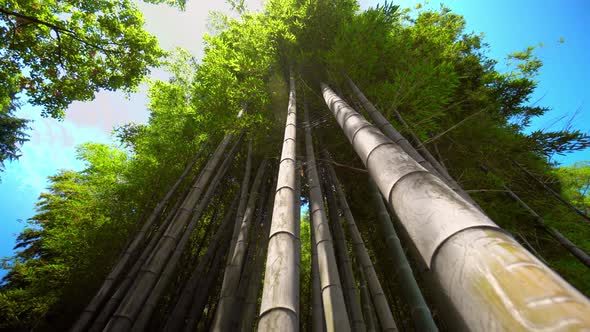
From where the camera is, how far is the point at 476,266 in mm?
531

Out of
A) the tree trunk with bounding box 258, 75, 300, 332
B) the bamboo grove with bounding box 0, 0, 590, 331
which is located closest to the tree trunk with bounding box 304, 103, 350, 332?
the bamboo grove with bounding box 0, 0, 590, 331

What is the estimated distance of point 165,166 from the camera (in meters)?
4.95

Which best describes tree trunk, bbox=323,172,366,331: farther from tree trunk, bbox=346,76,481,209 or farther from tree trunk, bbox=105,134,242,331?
tree trunk, bbox=105,134,242,331

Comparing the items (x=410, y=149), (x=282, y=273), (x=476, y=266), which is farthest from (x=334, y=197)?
(x=476, y=266)

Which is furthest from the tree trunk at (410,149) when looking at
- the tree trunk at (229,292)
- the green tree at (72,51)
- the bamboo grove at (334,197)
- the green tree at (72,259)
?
the green tree at (72,259)

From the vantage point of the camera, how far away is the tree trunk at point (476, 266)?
0.40m

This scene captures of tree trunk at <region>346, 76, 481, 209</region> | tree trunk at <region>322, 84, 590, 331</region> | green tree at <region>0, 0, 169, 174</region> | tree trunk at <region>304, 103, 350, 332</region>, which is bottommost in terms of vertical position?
tree trunk at <region>322, 84, 590, 331</region>

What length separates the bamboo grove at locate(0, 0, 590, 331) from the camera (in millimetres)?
693

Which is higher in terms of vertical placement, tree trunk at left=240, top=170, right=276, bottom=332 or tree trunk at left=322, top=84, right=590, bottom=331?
tree trunk at left=240, top=170, right=276, bottom=332

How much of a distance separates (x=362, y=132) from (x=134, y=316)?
232 cm

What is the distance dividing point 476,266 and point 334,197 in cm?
306

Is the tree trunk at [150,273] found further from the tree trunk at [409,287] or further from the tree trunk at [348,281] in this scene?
the tree trunk at [409,287]

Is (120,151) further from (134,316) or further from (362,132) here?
(362,132)

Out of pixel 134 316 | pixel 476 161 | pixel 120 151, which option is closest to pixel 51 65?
pixel 120 151
